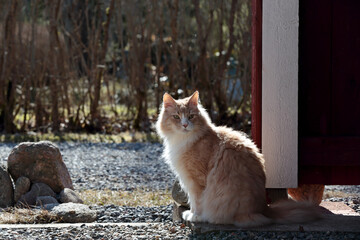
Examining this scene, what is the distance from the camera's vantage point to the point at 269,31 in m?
4.33

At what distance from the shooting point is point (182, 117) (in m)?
4.15

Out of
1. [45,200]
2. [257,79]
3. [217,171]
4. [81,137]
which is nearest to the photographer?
[217,171]

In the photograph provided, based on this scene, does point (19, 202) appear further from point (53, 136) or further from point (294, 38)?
point (53, 136)

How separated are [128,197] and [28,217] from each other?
148cm

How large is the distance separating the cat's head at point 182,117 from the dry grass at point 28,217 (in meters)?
1.19

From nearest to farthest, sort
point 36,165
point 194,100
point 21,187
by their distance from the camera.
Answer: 1. point 194,100
2. point 21,187
3. point 36,165

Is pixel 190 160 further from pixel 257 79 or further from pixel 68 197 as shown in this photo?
pixel 68 197

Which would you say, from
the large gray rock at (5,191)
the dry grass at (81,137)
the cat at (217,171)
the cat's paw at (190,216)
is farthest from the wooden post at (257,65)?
the dry grass at (81,137)

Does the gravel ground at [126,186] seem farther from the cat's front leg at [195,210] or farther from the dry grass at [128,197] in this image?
the dry grass at [128,197]

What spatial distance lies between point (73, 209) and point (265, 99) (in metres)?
1.86

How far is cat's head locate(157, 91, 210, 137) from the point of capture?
4129mm

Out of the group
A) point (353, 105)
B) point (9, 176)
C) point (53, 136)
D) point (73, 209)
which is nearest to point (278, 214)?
point (353, 105)

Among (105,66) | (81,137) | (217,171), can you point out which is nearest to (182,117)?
(217,171)

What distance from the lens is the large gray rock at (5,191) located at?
513 cm
